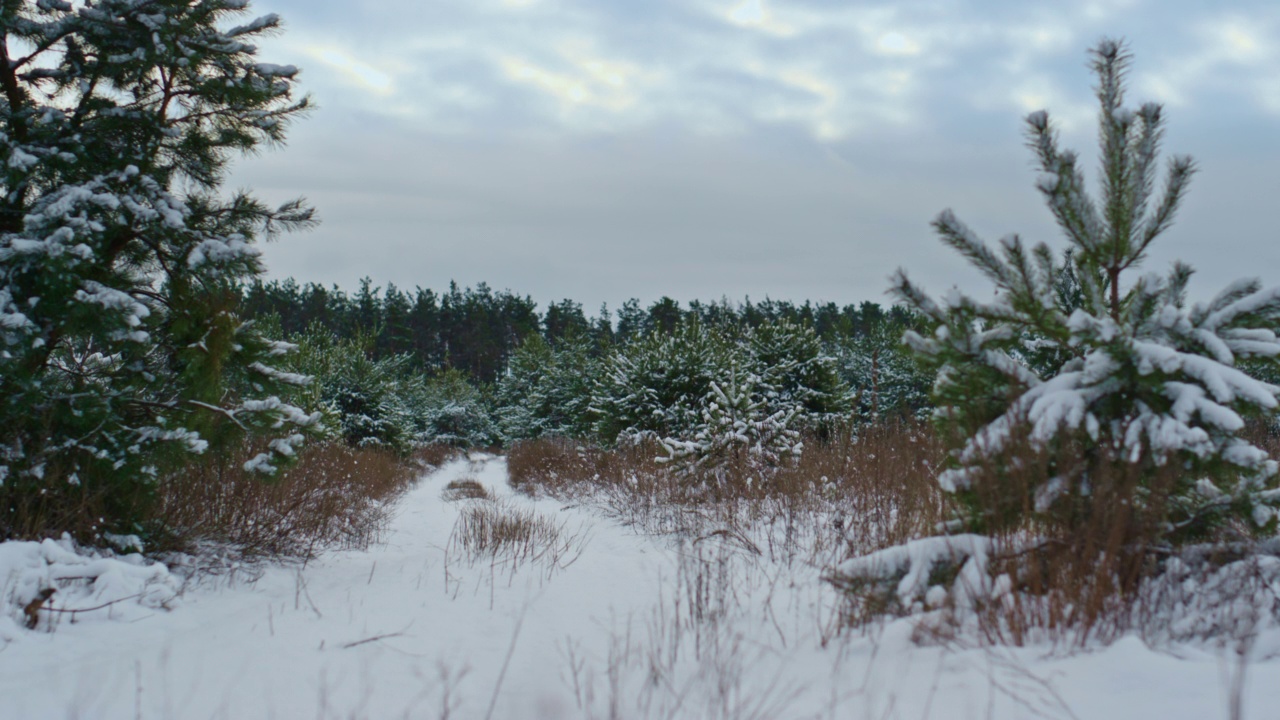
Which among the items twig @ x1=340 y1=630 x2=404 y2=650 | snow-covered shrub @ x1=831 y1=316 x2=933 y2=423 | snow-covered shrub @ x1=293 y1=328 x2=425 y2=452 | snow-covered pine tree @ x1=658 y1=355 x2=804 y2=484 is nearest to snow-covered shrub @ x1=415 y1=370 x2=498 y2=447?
snow-covered shrub @ x1=293 y1=328 x2=425 y2=452

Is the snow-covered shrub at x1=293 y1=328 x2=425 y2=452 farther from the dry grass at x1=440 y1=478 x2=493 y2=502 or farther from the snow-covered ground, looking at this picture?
the snow-covered ground

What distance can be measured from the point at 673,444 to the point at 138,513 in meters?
5.72

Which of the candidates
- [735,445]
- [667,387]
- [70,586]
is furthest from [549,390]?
[70,586]

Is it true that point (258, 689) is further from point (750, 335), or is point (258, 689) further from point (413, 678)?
point (750, 335)

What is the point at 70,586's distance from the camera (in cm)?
361

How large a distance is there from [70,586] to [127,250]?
2.53m

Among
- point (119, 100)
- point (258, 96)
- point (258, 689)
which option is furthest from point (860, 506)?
point (119, 100)

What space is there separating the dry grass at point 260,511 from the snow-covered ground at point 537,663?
2.26 ft

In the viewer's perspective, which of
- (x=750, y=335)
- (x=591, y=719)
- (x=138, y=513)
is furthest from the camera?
(x=750, y=335)

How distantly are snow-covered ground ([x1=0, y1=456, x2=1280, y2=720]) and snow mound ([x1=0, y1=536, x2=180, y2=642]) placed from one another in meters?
0.02

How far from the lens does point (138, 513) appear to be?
4.51 metres

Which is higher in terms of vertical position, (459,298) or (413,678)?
(459,298)

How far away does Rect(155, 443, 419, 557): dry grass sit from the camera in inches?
196

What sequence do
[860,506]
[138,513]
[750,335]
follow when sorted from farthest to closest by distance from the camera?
[750,335], [860,506], [138,513]
